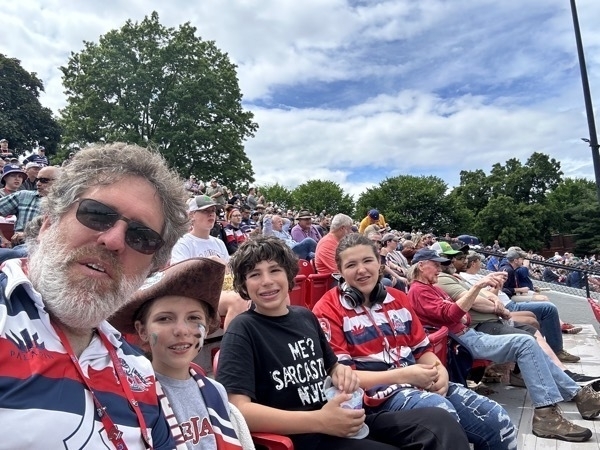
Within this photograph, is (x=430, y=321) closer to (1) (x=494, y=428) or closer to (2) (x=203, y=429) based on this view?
(1) (x=494, y=428)

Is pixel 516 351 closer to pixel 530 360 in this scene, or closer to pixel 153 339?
pixel 530 360

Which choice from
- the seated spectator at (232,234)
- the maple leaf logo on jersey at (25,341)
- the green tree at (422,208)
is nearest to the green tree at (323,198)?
the green tree at (422,208)

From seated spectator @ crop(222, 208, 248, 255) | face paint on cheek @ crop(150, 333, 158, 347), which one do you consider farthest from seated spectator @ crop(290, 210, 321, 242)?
face paint on cheek @ crop(150, 333, 158, 347)

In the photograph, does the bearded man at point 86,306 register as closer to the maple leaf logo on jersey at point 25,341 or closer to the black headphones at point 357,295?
the maple leaf logo on jersey at point 25,341

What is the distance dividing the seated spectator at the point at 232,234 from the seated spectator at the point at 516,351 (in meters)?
3.54

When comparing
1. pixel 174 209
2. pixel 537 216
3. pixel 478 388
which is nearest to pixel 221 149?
pixel 478 388

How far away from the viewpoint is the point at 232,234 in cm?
762

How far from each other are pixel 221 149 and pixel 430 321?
92.5 feet

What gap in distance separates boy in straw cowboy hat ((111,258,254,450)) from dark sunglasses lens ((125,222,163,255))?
0.21 metres

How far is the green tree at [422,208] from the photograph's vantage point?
52.9 m

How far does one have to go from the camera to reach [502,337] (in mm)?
3920

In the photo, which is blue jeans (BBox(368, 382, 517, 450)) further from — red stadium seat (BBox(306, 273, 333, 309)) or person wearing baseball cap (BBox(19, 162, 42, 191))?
person wearing baseball cap (BBox(19, 162, 42, 191))

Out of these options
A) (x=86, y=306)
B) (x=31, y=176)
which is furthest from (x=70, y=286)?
(x=31, y=176)

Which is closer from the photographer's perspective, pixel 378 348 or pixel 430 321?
pixel 378 348
